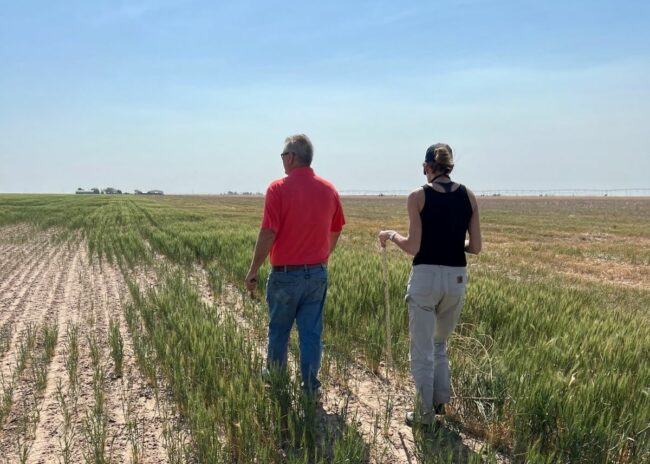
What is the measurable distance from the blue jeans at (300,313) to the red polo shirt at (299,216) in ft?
0.42

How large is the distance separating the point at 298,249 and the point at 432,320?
108 centimetres

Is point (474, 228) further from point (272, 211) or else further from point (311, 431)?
point (311, 431)

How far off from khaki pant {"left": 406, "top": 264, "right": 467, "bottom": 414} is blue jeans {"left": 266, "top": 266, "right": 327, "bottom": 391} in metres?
0.73

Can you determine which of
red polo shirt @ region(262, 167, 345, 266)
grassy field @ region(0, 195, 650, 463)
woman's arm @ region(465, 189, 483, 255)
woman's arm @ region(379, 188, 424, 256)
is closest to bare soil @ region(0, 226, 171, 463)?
grassy field @ region(0, 195, 650, 463)

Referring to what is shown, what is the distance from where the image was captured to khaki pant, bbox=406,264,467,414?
3.04 metres

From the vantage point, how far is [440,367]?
10.8 feet

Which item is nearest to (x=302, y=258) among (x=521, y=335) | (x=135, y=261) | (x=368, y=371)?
(x=368, y=371)

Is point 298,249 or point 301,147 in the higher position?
point 301,147

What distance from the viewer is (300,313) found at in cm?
353

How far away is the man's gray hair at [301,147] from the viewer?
3312mm

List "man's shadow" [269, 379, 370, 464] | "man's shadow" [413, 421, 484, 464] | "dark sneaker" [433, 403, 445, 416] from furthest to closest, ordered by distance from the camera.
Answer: "dark sneaker" [433, 403, 445, 416] < "man's shadow" [413, 421, 484, 464] < "man's shadow" [269, 379, 370, 464]

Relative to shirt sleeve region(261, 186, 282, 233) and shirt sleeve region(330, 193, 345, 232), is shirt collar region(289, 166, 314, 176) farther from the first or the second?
shirt sleeve region(330, 193, 345, 232)

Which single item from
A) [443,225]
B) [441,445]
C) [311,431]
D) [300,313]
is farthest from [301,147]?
[441,445]

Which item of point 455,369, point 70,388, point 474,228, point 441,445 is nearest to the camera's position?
point 441,445
